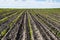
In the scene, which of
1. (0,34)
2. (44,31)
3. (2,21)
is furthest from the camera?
(2,21)

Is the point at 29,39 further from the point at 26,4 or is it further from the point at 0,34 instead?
the point at 26,4

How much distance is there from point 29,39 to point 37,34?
572 millimetres

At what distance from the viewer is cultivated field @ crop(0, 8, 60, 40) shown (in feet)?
14.7

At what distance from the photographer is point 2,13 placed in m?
6.95

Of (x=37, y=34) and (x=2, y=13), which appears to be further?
(x=2, y=13)

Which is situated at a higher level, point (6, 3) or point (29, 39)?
point (6, 3)

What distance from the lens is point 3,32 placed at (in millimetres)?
4773

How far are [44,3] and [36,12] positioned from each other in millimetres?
613

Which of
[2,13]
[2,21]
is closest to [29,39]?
[2,21]

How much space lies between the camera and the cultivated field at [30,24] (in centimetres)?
448

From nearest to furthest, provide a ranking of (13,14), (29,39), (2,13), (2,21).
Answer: (29,39), (2,21), (2,13), (13,14)

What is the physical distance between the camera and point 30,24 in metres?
5.86

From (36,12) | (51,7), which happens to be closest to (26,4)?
(36,12)

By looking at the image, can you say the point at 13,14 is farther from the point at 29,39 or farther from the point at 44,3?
the point at 29,39
